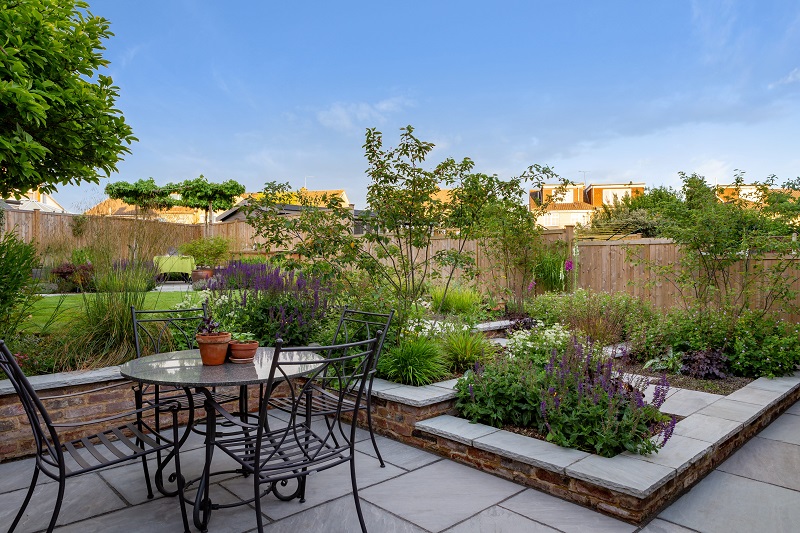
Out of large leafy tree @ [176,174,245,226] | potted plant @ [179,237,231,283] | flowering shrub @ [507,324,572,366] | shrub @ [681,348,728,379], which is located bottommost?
shrub @ [681,348,728,379]

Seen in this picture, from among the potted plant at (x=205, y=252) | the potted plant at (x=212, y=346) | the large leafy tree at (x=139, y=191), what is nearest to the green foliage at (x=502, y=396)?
the potted plant at (x=212, y=346)

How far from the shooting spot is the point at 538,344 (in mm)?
4086

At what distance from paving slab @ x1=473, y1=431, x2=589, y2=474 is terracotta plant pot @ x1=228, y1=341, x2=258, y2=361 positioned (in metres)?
1.37

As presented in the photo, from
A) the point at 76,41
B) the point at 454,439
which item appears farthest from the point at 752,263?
the point at 76,41

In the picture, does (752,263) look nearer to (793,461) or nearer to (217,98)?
(793,461)

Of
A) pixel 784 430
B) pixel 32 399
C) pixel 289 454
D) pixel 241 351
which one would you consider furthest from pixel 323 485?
pixel 784 430

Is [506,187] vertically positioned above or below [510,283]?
above

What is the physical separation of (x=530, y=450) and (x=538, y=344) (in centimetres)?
142

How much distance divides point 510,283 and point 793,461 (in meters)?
4.80

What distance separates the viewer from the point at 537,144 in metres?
12.3

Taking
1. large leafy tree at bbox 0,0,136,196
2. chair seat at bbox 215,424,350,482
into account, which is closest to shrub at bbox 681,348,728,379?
chair seat at bbox 215,424,350,482

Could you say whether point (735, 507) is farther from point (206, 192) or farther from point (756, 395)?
point (206, 192)

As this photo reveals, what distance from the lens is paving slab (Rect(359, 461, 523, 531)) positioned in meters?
2.38

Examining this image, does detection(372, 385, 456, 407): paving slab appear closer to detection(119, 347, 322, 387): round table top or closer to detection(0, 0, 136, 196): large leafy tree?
detection(119, 347, 322, 387): round table top
